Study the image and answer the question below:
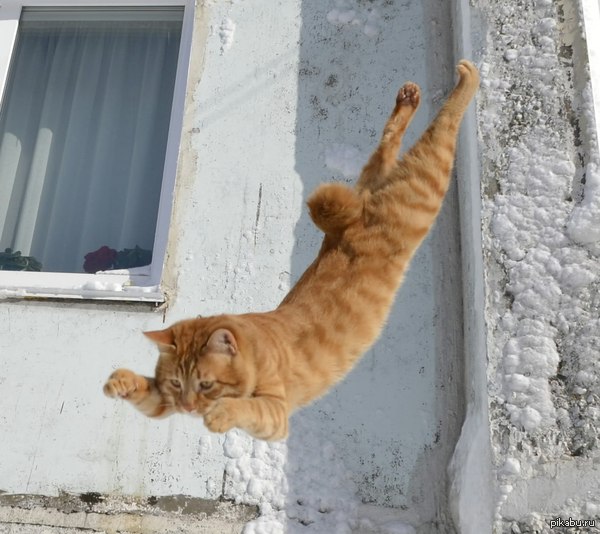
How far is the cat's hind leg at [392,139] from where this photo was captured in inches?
68.1

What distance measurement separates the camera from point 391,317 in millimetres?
2211

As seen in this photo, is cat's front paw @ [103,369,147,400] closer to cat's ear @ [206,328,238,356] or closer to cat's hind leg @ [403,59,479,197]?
cat's ear @ [206,328,238,356]

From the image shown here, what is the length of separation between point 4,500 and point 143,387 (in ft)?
3.78

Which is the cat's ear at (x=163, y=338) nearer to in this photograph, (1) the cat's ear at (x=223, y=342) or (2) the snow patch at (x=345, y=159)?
(1) the cat's ear at (x=223, y=342)

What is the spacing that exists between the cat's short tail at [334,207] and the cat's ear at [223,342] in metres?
0.43

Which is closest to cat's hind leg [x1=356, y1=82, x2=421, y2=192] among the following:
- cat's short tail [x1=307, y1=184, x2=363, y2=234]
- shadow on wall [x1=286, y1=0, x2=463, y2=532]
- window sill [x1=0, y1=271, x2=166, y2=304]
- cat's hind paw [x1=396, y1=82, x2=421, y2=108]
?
cat's hind paw [x1=396, y1=82, x2=421, y2=108]

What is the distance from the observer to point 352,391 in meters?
2.13

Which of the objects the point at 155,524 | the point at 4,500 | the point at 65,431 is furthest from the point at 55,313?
the point at 155,524

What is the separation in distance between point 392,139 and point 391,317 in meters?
0.74

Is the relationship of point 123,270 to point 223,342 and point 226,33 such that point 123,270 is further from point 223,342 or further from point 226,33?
point 223,342

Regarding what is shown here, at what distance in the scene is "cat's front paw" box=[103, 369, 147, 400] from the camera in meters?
1.28

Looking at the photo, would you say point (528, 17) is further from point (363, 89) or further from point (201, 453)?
point (201, 453)

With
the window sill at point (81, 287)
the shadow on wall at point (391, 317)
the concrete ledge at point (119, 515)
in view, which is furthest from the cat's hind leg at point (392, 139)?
the concrete ledge at point (119, 515)

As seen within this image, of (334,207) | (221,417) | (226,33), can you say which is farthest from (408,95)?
(226,33)
